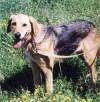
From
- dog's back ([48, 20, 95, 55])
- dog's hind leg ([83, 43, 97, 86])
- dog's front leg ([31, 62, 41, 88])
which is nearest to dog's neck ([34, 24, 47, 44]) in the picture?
dog's back ([48, 20, 95, 55])

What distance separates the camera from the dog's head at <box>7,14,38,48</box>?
623 centimetres

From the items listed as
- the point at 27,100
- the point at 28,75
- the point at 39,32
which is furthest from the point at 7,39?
the point at 27,100

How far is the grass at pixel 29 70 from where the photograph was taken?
6273 mm

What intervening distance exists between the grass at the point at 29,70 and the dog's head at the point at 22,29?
78 centimetres

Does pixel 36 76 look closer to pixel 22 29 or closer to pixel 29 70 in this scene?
pixel 29 70

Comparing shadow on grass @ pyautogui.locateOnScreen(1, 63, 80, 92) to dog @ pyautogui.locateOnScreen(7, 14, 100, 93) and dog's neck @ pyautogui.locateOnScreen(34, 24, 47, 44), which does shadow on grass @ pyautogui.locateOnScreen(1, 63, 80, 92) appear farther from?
dog's neck @ pyautogui.locateOnScreen(34, 24, 47, 44)

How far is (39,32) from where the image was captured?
6.49 m

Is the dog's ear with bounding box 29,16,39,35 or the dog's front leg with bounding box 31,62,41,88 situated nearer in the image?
the dog's ear with bounding box 29,16,39,35

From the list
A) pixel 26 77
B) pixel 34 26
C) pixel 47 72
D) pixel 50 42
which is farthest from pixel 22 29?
pixel 26 77

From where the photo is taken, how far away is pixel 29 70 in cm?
737

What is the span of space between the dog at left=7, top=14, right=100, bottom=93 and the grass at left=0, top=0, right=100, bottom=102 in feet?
0.94

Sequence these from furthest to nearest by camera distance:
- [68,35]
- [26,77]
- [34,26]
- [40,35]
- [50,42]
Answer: [26,77], [68,35], [50,42], [40,35], [34,26]

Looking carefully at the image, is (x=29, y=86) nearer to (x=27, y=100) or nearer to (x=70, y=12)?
(x=27, y=100)

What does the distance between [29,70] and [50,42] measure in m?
0.97
